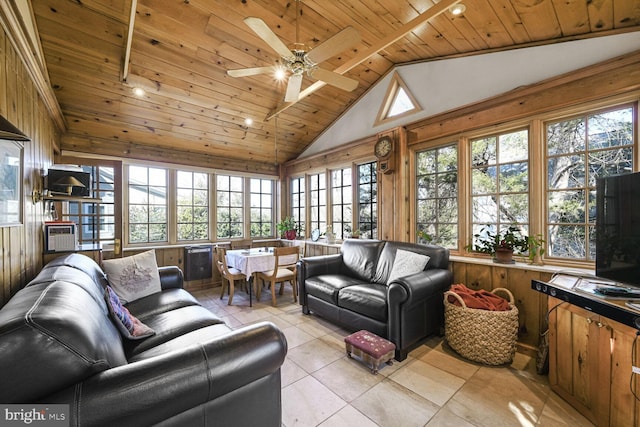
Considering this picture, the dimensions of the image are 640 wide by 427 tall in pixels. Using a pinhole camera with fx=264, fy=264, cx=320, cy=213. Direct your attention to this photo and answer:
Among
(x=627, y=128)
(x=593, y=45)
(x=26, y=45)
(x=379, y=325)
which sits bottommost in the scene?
(x=379, y=325)

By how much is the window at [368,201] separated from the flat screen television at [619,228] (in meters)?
2.58

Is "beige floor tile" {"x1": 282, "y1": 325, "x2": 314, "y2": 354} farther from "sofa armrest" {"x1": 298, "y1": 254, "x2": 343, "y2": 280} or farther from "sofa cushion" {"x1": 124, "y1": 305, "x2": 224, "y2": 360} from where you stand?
"sofa cushion" {"x1": 124, "y1": 305, "x2": 224, "y2": 360}

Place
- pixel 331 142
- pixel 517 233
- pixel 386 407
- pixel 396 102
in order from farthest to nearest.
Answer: pixel 331 142 < pixel 396 102 < pixel 517 233 < pixel 386 407

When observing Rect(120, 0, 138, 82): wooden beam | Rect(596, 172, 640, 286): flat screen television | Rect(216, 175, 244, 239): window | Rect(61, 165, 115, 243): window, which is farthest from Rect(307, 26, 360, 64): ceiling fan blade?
Rect(216, 175, 244, 239): window

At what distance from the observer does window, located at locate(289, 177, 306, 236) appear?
5.75 metres

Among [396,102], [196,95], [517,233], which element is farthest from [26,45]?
[517,233]

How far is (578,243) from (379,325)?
204 cm

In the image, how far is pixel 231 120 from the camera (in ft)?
14.7

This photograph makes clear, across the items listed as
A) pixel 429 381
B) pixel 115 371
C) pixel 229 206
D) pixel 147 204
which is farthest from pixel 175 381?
pixel 229 206

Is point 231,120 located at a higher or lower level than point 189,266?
higher

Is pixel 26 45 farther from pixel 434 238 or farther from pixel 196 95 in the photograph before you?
pixel 434 238

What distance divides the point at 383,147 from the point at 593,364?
306 centimetres

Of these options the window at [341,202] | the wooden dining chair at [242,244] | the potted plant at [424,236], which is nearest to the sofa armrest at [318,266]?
the window at [341,202]

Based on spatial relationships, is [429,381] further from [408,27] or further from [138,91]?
[138,91]
